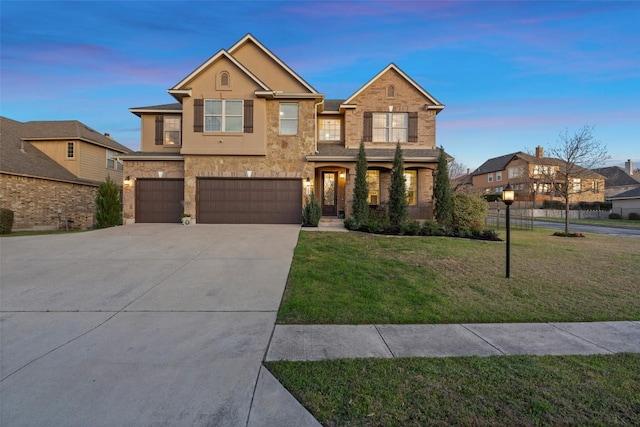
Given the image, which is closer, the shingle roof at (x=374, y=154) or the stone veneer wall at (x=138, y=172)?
the shingle roof at (x=374, y=154)

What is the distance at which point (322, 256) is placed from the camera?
25.6 feet

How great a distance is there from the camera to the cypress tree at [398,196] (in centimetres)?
1284

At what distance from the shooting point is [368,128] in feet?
52.3

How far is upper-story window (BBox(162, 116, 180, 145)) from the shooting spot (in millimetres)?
15430

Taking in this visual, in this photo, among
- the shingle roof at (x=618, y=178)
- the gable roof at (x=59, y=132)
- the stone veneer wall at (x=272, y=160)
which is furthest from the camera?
the shingle roof at (x=618, y=178)

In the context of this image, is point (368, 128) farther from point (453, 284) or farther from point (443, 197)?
point (453, 284)

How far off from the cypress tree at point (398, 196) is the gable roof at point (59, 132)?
2182 cm

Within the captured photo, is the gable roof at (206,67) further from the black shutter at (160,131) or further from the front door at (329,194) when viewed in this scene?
the front door at (329,194)

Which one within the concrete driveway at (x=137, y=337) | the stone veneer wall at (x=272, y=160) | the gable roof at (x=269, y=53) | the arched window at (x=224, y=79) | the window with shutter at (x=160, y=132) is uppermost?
the gable roof at (x=269, y=53)

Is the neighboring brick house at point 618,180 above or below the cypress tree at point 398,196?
above

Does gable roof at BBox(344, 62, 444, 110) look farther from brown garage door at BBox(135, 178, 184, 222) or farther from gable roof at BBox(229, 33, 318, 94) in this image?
brown garage door at BBox(135, 178, 184, 222)

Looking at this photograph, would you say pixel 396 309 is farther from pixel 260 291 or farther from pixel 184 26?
pixel 184 26

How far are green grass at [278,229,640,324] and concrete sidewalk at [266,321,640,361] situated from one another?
0.24 metres

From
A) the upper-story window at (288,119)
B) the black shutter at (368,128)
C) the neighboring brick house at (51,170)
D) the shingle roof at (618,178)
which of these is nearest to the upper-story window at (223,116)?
the upper-story window at (288,119)
